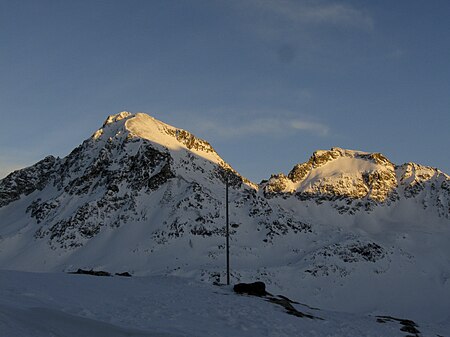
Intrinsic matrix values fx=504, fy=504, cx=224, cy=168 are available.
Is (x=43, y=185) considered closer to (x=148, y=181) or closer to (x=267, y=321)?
(x=148, y=181)

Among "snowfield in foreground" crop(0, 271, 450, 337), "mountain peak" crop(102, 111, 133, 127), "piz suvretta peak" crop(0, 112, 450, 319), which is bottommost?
"snowfield in foreground" crop(0, 271, 450, 337)

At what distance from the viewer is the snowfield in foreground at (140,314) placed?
12.2 meters

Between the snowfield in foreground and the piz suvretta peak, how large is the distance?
46.4 m

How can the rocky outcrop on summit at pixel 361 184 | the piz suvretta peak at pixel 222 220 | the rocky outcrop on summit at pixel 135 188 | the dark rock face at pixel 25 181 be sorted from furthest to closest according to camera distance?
1. the dark rock face at pixel 25 181
2. the rocky outcrop on summit at pixel 361 184
3. the rocky outcrop on summit at pixel 135 188
4. the piz suvretta peak at pixel 222 220

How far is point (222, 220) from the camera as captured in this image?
3743 inches

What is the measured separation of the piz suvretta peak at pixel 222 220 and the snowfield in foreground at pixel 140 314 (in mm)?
46422

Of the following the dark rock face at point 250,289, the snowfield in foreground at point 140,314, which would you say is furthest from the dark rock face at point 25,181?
the snowfield in foreground at point 140,314

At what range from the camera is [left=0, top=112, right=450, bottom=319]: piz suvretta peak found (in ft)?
255

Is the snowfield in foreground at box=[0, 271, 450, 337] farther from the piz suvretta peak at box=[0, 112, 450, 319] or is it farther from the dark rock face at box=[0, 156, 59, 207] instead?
the dark rock face at box=[0, 156, 59, 207]

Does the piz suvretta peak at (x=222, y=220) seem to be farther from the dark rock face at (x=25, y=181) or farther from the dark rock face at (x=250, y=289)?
the dark rock face at (x=250, y=289)

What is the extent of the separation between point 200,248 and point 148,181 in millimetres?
27015

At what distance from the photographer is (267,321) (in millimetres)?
18359

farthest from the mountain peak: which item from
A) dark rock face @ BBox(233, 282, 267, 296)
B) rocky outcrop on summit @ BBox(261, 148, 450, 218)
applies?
dark rock face @ BBox(233, 282, 267, 296)

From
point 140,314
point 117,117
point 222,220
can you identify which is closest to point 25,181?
point 117,117
